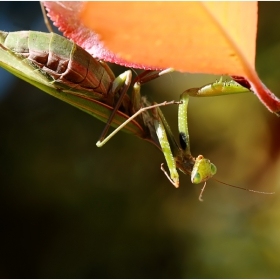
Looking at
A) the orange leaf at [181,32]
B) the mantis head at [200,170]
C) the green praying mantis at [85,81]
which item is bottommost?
the mantis head at [200,170]

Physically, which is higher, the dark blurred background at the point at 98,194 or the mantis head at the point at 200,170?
the mantis head at the point at 200,170

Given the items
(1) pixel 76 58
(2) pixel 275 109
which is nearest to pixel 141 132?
(1) pixel 76 58

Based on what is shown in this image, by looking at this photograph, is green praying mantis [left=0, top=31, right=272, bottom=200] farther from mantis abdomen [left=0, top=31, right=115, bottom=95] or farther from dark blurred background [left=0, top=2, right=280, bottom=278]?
dark blurred background [left=0, top=2, right=280, bottom=278]

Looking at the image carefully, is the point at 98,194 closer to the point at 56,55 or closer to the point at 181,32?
the point at 56,55

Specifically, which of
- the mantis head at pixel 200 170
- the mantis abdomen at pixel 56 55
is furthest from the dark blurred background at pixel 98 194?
the mantis abdomen at pixel 56 55

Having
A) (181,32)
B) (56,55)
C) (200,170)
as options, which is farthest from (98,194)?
(181,32)

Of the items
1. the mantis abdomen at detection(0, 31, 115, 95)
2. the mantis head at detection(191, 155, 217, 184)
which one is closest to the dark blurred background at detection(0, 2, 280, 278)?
the mantis head at detection(191, 155, 217, 184)

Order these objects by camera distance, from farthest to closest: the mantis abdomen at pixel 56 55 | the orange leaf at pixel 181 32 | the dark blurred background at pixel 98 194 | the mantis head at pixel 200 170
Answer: the dark blurred background at pixel 98 194
the mantis head at pixel 200 170
the mantis abdomen at pixel 56 55
the orange leaf at pixel 181 32

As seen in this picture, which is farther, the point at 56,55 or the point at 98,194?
the point at 98,194

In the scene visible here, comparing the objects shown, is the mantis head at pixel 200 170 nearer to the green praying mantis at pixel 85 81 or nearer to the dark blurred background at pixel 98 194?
the green praying mantis at pixel 85 81
